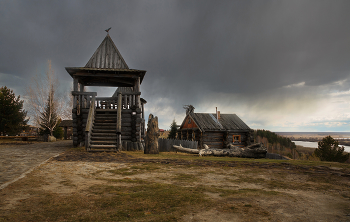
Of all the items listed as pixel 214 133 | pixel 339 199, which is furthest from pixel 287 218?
pixel 214 133

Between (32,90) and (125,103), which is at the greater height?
(32,90)

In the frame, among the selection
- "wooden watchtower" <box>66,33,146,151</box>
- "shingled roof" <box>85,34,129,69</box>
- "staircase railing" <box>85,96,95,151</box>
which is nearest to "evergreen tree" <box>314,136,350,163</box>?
"wooden watchtower" <box>66,33,146,151</box>

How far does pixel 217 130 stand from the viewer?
1055 inches

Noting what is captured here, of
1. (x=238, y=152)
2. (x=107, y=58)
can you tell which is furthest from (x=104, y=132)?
(x=238, y=152)

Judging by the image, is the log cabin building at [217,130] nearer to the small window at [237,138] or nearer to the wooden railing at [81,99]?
the small window at [237,138]

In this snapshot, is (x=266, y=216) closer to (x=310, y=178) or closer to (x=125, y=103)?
(x=310, y=178)

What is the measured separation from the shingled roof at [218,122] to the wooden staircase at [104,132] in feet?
48.9

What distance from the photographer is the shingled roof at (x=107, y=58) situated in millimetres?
14461

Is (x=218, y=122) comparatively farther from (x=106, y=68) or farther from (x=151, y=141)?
(x=151, y=141)

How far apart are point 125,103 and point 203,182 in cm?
1090

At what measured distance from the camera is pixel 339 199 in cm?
Answer: 319

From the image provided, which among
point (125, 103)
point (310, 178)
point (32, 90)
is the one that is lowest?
point (310, 178)

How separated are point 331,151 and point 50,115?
3889 cm

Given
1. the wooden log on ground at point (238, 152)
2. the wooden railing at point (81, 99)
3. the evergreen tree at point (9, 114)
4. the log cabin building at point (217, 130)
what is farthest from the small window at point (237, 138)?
the evergreen tree at point (9, 114)
